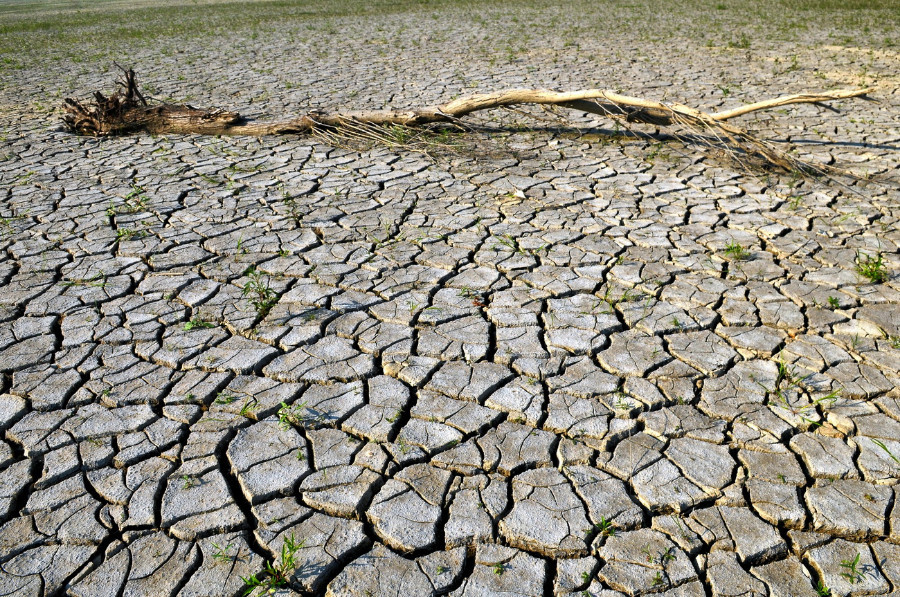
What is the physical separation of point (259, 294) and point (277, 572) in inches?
77.2

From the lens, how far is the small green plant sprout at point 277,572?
211 cm

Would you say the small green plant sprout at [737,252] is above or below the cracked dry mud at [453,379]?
above

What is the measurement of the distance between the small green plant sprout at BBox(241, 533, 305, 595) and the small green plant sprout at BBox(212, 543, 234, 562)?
11 centimetres

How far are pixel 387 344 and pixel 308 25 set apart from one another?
14286mm

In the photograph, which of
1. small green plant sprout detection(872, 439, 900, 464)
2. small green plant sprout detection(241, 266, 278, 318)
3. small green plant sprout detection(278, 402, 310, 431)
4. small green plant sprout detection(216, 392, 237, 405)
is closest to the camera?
small green plant sprout detection(872, 439, 900, 464)

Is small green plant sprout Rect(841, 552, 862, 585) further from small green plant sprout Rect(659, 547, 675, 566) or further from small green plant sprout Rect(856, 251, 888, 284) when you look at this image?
small green plant sprout Rect(856, 251, 888, 284)

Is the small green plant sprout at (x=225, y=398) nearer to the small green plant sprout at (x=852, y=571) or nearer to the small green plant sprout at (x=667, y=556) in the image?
the small green plant sprout at (x=667, y=556)

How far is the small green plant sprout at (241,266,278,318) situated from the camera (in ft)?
12.2

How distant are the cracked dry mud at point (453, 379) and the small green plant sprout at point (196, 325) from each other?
0.08 feet

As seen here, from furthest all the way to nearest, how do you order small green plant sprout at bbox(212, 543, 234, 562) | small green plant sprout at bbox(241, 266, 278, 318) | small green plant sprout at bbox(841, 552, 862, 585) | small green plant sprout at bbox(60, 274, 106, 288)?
small green plant sprout at bbox(60, 274, 106, 288)
small green plant sprout at bbox(241, 266, 278, 318)
small green plant sprout at bbox(212, 543, 234, 562)
small green plant sprout at bbox(841, 552, 862, 585)

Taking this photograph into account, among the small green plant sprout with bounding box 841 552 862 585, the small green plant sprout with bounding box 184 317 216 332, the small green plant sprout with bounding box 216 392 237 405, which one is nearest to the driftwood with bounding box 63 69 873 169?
the small green plant sprout with bounding box 184 317 216 332

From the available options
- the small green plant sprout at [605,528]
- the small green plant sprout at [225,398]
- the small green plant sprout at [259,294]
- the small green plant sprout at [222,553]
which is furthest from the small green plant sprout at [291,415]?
the small green plant sprout at [605,528]

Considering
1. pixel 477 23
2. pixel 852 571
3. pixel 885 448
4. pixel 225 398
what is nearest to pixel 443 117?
pixel 225 398

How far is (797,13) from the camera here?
14648mm
